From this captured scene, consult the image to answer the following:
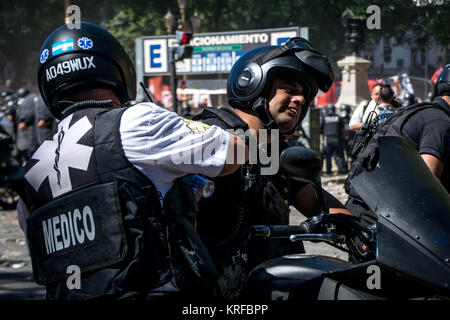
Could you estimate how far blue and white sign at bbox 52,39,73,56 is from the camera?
2.29 metres

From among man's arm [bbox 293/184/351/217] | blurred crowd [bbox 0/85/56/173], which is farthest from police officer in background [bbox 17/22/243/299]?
blurred crowd [bbox 0/85/56/173]

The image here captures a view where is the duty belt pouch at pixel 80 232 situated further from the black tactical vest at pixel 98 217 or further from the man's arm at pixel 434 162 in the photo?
the man's arm at pixel 434 162

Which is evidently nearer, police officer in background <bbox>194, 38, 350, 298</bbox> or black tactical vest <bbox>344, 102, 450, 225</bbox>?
police officer in background <bbox>194, 38, 350, 298</bbox>

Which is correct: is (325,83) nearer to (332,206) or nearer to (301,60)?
(301,60)

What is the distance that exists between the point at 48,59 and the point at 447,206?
1448mm

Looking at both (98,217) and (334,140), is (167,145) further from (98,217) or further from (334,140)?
(334,140)

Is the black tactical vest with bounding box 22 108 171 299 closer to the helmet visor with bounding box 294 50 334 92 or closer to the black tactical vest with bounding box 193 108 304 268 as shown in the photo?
the black tactical vest with bounding box 193 108 304 268

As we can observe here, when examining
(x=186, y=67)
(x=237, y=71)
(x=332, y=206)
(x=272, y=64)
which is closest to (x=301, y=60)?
(x=272, y=64)

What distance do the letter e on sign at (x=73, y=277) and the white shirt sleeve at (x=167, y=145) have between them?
35 centimetres

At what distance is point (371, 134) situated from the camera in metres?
3.84

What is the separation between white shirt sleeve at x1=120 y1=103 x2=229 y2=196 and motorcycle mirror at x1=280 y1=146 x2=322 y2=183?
0.33m

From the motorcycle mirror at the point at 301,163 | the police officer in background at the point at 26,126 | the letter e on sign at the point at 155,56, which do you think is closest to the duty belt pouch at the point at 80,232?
the motorcycle mirror at the point at 301,163

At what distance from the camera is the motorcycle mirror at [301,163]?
68.5 inches

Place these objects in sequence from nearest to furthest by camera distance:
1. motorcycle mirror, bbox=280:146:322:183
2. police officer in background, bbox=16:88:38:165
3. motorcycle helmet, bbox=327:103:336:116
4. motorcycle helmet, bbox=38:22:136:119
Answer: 1. motorcycle mirror, bbox=280:146:322:183
2. motorcycle helmet, bbox=38:22:136:119
3. police officer in background, bbox=16:88:38:165
4. motorcycle helmet, bbox=327:103:336:116
